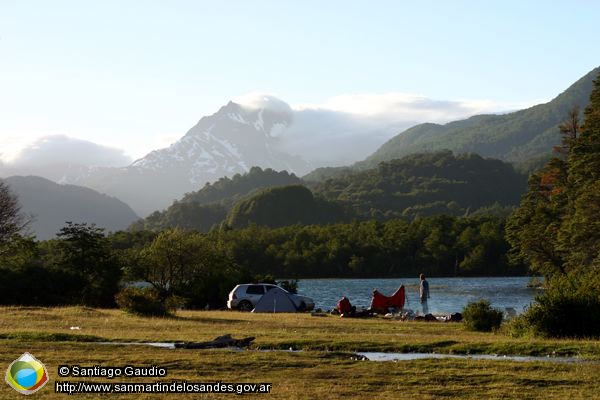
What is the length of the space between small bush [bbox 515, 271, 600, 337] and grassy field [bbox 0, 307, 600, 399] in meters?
1.11

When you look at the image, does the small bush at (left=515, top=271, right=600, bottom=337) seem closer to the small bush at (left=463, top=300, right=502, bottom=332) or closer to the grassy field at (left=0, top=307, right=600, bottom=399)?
the grassy field at (left=0, top=307, right=600, bottom=399)

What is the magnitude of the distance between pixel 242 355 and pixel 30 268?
3639 cm

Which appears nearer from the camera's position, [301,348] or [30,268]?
[301,348]

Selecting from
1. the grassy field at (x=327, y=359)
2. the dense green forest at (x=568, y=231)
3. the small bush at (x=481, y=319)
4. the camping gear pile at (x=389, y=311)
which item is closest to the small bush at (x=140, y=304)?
the grassy field at (x=327, y=359)

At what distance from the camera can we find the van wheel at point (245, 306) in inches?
1905

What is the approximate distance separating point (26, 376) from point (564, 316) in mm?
18317

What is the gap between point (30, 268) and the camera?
54.0 m

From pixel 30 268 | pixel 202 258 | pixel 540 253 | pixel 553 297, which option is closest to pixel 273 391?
pixel 553 297

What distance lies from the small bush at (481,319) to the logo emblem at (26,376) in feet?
60.7

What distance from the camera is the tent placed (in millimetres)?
46281

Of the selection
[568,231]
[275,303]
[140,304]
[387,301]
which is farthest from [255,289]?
[568,231]

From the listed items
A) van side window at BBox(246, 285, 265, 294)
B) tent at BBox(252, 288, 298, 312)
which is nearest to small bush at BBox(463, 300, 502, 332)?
tent at BBox(252, 288, 298, 312)

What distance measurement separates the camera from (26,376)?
56.6 feet

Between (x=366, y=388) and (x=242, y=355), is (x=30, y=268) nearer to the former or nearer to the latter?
(x=242, y=355)
